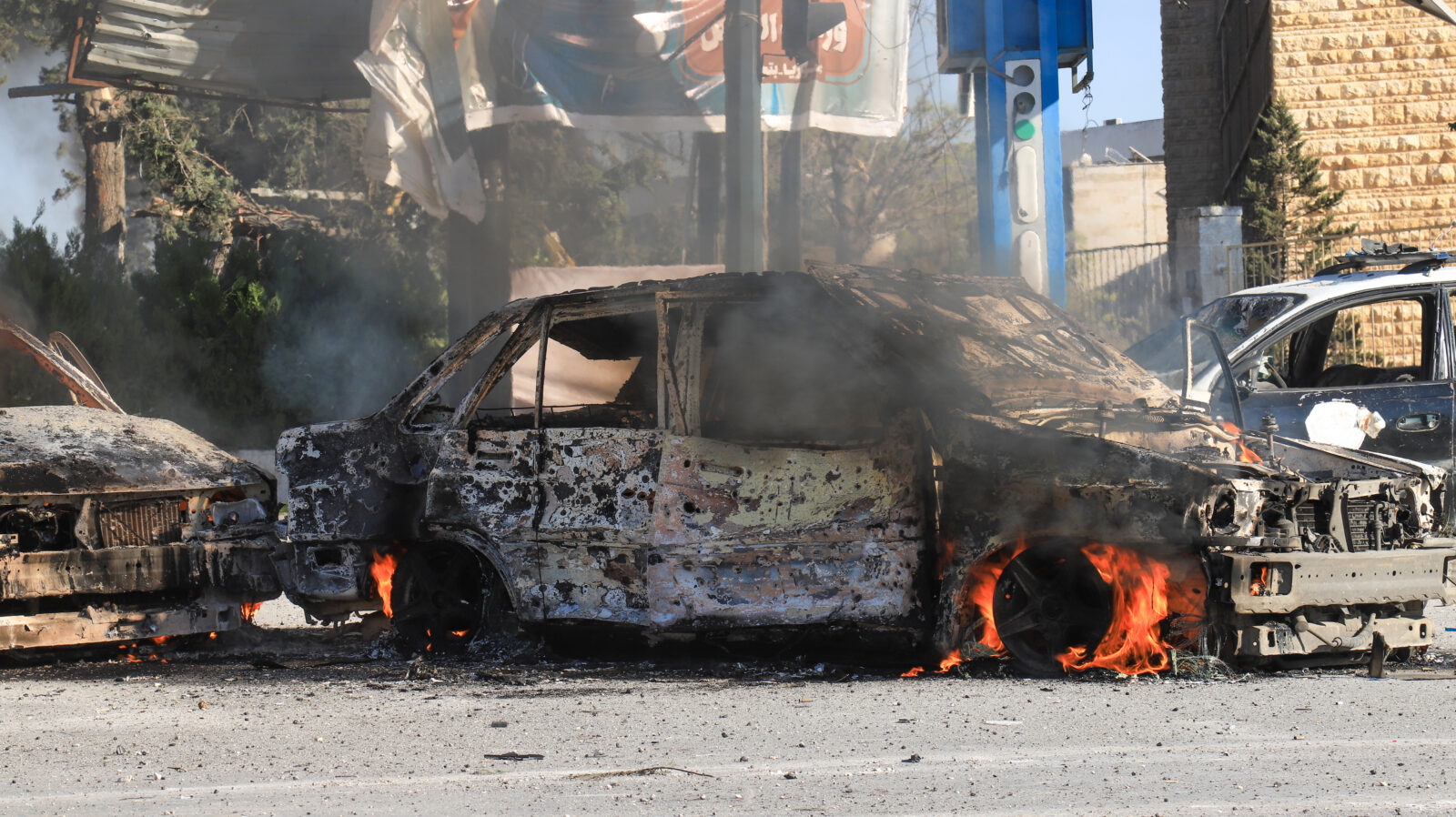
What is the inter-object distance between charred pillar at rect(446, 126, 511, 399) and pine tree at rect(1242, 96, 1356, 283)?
952 centimetres

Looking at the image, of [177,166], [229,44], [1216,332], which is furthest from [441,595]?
[177,166]

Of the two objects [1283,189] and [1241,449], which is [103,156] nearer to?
[1283,189]

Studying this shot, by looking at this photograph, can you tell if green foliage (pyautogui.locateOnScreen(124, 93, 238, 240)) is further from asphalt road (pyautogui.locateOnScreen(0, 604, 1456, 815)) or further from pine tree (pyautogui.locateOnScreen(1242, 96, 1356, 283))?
asphalt road (pyautogui.locateOnScreen(0, 604, 1456, 815))

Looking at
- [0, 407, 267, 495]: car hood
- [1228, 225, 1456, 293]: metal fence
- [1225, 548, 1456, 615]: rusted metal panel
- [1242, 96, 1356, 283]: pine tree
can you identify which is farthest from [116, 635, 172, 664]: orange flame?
[1242, 96, 1356, 283]: pine tree

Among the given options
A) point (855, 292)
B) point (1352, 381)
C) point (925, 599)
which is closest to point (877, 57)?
point (1352, 381)

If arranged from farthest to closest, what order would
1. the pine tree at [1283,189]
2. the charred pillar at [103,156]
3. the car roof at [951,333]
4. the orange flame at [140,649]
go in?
the charred pillar at [103,156]
the pine tree at [1283,189]
the orange flame at [140,649]
the car roof at [951,333]

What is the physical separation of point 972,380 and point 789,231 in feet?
35.8

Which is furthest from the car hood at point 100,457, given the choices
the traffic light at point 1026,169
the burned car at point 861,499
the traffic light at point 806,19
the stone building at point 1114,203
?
the stone building at point 1114,203

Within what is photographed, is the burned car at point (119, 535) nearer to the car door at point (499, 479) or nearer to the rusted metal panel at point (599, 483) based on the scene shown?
the car door at point (499, 479)

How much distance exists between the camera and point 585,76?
45.2 feet

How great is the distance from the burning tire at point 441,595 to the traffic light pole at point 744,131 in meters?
5.78

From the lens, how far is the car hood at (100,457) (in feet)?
19.5

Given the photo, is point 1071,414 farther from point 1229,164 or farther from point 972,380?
point 1229,164

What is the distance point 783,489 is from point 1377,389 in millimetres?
4140
